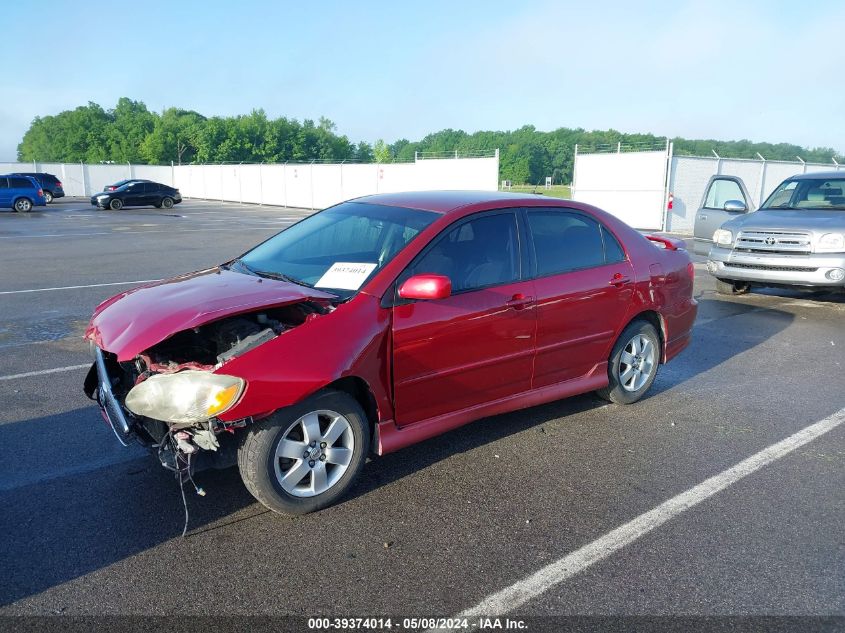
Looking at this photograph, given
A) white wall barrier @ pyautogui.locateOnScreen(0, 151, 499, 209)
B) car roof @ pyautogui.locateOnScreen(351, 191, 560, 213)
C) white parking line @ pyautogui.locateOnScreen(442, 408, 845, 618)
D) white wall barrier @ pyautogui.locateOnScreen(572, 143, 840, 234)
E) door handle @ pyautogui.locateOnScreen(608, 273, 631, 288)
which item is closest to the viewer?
white parking line @ pyautogui.locateOnScreen(442, 408, 845, 618)

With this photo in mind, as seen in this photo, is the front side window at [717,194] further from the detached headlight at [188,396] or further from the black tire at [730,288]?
the detached headlight at [188,396]

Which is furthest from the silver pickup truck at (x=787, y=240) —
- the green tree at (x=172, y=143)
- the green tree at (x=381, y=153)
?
the green tree at (x=172, y=143)

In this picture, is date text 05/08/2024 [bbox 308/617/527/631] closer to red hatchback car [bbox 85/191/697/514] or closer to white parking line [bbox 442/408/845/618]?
white parking line [bbox 442/408/845/618]

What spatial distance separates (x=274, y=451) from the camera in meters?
3.30

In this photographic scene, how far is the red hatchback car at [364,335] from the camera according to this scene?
3.25m

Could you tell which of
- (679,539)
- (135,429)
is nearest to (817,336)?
(679,539)

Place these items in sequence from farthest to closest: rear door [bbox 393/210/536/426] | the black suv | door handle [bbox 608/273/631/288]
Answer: the black suv
door handle [bbox 608/273/631/288]
rear door [bbox 393/210/536/426]

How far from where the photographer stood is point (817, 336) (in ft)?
25.3

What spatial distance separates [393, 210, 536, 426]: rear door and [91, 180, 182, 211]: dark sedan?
114 ft

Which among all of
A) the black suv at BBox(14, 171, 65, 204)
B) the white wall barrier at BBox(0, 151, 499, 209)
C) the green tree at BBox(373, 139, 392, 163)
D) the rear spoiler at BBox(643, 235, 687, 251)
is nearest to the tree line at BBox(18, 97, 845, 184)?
the green tree at BBox(373, 139, 392, 163)

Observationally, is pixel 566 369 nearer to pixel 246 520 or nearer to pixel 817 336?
pixel 246 520

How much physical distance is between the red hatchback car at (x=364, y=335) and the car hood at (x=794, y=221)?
4986mm

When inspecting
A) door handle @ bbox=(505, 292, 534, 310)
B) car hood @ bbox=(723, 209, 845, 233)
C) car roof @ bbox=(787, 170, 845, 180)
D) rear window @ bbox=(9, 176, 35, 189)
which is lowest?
rear window @ bbox=(9, 176, 35, 189)

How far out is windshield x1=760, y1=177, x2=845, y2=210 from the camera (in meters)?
9.48
